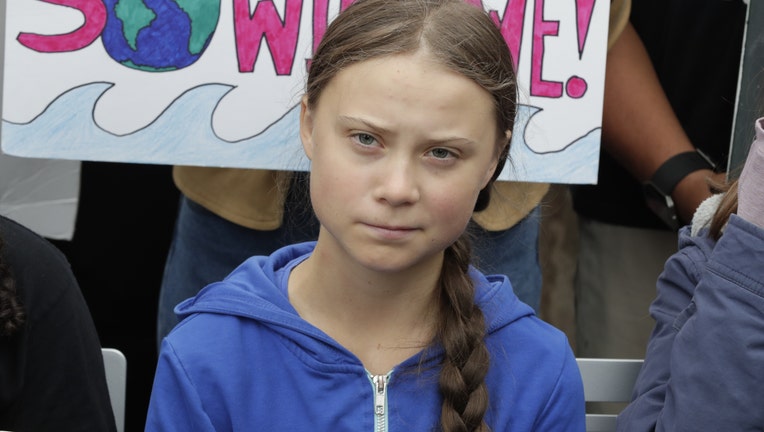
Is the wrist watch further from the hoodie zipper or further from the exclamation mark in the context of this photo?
the hoodie zipper

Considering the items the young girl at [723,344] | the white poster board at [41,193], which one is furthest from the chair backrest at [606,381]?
the white poster board at [41,193]

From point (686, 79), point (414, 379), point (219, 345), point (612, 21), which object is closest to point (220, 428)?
point (219, 345)

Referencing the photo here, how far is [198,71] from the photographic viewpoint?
183 cm

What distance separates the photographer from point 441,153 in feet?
4.55

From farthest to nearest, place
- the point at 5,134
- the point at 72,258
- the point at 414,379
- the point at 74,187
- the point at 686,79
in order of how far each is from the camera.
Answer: the point at 72,258
the point at 686,79
the point at 74,187
the point at 5,134
the point at 414,379

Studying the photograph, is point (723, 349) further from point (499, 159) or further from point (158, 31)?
point (158, 31)

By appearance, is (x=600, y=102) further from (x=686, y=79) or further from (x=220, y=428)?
(x=220, y=428)

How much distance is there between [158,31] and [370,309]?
65 centimetres

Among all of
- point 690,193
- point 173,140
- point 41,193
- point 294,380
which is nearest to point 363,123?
point 294,380

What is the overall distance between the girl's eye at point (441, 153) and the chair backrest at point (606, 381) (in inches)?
22.8

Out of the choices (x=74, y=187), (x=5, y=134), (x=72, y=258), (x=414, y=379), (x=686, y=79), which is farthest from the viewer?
(x=72, y=258)

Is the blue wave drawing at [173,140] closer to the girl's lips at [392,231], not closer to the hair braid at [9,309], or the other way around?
the hair braid at [9,309]

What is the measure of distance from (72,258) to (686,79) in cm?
163

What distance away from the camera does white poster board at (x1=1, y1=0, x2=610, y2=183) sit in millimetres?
1801
